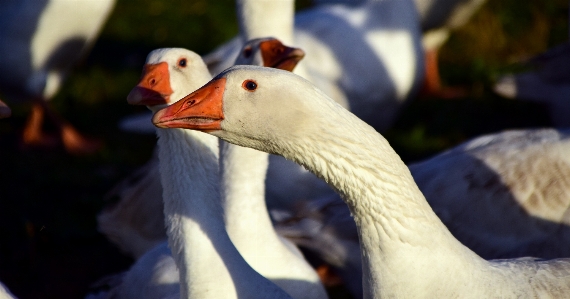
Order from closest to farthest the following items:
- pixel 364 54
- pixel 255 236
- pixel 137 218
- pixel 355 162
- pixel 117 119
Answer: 1. pixel 355 162
2. pixel 255 236
3. pixel 137 218
4. pixel 364 54
5. pixel 117 119

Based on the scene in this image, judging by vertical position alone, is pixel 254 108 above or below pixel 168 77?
below

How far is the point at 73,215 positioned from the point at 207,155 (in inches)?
104

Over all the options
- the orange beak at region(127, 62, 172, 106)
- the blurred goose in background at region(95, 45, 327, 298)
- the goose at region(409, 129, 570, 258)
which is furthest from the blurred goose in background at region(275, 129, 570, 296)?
the orange beak at region(127, 62, 172, 106)

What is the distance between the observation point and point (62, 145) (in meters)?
7.35

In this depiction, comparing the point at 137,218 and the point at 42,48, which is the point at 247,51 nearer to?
the point at 137,218

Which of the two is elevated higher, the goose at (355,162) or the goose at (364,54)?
the goose at (364,54)

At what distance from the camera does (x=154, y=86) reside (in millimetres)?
3588

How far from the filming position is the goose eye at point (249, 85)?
2.83 m

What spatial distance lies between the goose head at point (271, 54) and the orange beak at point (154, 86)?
0.75m

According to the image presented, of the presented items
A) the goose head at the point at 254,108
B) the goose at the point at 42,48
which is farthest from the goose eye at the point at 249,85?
the goose at the point at 42,48

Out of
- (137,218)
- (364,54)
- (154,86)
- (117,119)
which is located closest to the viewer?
(154,86)

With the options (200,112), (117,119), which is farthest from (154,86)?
(117,119)

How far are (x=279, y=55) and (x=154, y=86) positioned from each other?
2.94 feet

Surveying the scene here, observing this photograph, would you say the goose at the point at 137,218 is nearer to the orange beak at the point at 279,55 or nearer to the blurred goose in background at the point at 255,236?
the blurred goose in background at the point at 255,236
